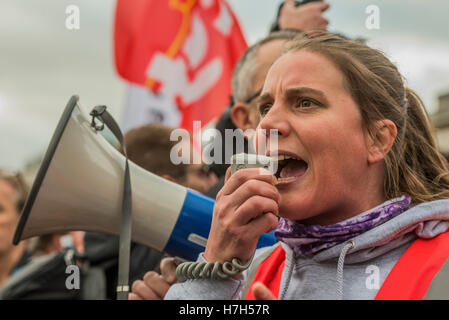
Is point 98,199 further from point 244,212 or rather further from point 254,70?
point 254,70

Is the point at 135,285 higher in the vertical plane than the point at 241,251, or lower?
lower

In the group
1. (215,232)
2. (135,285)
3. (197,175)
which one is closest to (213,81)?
(197,175)

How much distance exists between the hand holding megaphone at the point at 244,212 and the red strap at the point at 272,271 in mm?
301

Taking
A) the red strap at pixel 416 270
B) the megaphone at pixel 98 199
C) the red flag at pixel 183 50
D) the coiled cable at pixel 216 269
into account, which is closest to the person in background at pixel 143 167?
the megaphone at pixel 98 199

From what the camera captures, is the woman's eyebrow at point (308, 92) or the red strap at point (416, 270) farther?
the woman's eyebrow at point (308, 92)

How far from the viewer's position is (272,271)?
5.70 feet

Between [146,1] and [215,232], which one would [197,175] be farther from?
[146,1]

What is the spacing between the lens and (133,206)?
183 cm

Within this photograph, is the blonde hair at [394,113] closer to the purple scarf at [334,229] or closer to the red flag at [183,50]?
the purple scarf at [334,229]

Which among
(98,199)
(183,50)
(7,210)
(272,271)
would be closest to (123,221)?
(98,199)

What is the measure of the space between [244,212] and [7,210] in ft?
9.16

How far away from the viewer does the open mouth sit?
61.2 inches

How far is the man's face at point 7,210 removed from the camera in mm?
3670
